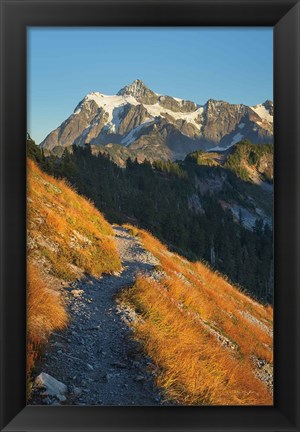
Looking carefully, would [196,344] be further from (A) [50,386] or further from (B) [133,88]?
(B) [133,88]

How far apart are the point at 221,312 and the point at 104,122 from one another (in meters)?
2.43

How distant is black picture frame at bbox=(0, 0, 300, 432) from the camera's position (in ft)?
5.11

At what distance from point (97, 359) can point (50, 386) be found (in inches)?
12.7

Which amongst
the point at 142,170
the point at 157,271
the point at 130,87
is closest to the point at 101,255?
the point at 157,271

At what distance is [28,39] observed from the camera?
159cm

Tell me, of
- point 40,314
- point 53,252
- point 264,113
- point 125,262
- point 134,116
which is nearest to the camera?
point 40,314

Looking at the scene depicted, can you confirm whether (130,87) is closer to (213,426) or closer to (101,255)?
(101,255)

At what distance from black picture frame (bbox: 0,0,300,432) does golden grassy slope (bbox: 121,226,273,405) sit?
200 mm

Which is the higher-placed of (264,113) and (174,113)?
(174,113)
